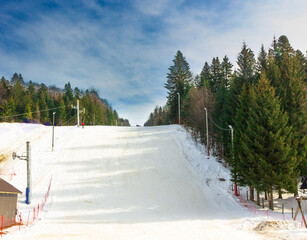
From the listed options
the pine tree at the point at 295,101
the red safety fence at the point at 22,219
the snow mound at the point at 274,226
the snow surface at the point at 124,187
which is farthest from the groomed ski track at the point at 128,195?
the pine tree at the point at 295,101

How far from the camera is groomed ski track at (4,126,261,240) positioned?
45.3 feet

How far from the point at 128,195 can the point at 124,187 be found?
67.7 inches

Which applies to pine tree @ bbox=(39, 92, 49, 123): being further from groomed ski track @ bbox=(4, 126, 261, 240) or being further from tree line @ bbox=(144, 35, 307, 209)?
tree line @ bbox=(144, 35, 307, 209)

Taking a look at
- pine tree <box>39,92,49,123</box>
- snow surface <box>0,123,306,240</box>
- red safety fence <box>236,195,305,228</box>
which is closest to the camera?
snow surface <box>0,123,306,240</box>

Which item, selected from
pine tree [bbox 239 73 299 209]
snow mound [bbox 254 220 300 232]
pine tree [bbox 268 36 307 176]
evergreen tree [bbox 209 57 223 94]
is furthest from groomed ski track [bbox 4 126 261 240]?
evergreen tree [bbox 209 57 223 94]

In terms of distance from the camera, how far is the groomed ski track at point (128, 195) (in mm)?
13797

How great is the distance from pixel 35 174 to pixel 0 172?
420 cm

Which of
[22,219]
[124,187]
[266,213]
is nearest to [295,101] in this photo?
[266,213]

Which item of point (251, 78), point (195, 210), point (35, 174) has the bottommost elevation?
point (195, 210)

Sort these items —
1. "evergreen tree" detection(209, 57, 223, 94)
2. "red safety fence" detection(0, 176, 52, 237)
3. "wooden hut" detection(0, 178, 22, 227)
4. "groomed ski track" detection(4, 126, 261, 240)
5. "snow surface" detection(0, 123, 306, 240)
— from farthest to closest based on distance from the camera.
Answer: "evergreen tree" detection(209, 57, 223, 94)
"wooden hut" detection(0, 178, 22, 227)
"red safety fence" detection(0, 176, 52, 237)
"snow surface" detection(0, 123, 306, 240)
"groomed ski track" detection(4, 126, 261, 240)

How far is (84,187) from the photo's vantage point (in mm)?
23516

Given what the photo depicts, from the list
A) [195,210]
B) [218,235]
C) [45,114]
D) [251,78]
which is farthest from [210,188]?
[45,114]

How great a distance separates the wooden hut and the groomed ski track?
1.63m

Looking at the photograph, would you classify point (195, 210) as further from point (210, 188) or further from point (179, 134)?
point (179, 134)
